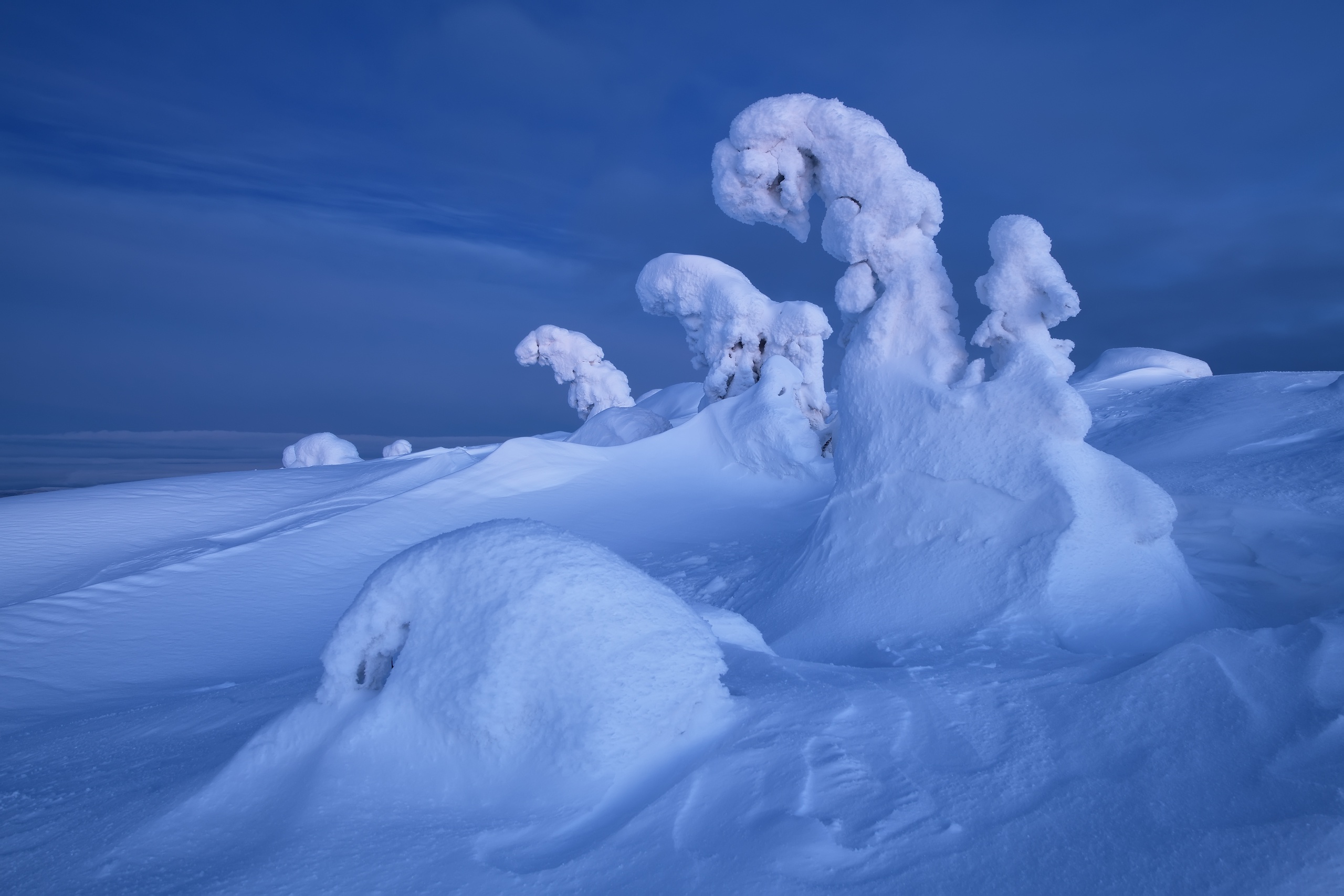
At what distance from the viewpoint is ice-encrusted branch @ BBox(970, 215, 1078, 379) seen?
6672 millimetres

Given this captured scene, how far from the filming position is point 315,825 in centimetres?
296

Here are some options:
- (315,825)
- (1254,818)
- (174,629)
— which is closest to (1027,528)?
(1254,818)

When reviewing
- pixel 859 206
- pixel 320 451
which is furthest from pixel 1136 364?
pixel 320 451

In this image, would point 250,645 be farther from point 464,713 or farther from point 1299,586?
point 1299,586

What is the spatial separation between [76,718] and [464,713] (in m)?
3.66

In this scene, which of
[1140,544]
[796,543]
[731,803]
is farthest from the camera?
[796,543]

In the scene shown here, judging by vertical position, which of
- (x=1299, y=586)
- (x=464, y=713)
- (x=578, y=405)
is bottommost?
(x=1299, y=586)

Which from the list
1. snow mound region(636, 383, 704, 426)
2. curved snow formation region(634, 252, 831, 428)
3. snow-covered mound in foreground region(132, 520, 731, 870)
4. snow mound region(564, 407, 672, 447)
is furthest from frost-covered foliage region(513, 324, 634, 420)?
snow-covered mound in foreground region(132, 520, 731, 870)

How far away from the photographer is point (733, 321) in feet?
49.2

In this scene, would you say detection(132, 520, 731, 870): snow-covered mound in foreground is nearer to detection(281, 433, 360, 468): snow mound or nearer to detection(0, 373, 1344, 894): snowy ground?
detection(0, 373, 1344, 894): snowy ground

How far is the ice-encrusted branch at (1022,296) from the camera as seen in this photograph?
21.9 feet

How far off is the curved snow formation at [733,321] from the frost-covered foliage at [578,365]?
6.38 metres

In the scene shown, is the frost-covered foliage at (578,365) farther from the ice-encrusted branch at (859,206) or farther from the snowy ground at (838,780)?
the snowy ground at (838,780)

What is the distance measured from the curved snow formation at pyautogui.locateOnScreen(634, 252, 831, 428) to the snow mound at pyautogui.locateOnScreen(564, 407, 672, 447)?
5.28ft
